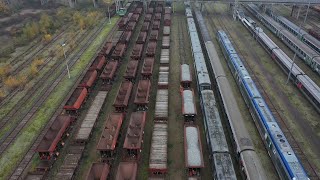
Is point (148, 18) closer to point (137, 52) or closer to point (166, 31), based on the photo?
point (166, 31)

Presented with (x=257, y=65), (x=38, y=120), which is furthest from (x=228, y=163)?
(x=257, y=65)

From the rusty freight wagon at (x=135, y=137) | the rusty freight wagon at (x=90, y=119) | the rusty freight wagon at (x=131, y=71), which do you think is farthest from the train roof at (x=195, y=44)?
the rusty freight wagon at (x=135, y=137)

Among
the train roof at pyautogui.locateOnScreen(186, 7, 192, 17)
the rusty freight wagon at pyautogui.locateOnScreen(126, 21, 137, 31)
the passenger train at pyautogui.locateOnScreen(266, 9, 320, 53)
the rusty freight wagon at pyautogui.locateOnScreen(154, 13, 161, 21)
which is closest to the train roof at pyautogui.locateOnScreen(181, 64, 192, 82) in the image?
the rusty freight wagon at pyautogui.locateOnScreen(126, 21, 137, 31)

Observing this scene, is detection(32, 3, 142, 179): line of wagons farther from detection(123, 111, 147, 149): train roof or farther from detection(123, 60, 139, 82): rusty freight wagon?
detection(123, 111, 147, 149): train roof

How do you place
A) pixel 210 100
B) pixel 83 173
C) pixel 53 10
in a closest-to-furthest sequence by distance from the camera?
pixel 83 173 < pixel 210 100 < pixel 53 10

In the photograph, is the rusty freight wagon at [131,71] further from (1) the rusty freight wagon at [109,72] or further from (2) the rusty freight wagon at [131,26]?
(2) the rusty freight wagon at [131,26]

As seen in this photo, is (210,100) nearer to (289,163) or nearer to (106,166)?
(289,163)

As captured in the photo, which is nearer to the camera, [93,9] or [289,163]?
[289,163]
